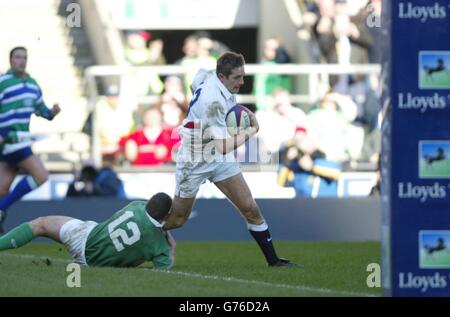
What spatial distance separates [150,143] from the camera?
67.1 feet

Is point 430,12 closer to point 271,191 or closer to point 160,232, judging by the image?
point 160,232

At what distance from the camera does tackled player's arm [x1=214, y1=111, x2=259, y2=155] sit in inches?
509

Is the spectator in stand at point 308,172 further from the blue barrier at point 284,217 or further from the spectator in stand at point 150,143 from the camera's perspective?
the spectator in stand at point 150,143

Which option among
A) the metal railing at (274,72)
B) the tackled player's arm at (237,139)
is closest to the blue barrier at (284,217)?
the metal railing at (274,72)

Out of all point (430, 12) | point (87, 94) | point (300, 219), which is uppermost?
point (430, 12)

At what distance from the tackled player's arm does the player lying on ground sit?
2.34 feet

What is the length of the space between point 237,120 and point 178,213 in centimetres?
103

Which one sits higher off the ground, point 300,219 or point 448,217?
point 448,217

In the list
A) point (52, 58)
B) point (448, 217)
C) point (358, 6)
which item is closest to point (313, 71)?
point (358, 6)

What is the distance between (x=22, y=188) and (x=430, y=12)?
8.60 metres

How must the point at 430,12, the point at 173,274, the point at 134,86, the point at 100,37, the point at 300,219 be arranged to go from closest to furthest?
the point at 430,12 < the point at 173,274 < the point at 300,219 < the point at 134,86 < the point at 100,37

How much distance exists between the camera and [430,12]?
31.6 feet

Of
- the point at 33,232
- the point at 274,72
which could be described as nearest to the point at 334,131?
the point at 274,72

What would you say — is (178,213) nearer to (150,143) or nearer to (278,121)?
(150,143)
